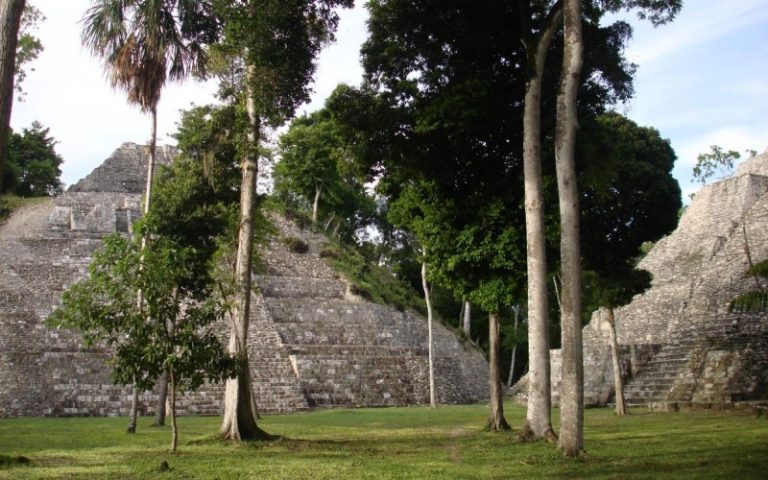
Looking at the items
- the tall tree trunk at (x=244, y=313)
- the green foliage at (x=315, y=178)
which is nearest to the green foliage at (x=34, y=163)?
the green foliage at (x=315, y=178)

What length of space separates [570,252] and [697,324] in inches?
636

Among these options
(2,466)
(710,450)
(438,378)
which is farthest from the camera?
(438,378)

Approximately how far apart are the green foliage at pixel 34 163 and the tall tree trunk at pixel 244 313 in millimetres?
29963

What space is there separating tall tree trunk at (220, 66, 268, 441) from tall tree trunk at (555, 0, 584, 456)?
4816 millimetres

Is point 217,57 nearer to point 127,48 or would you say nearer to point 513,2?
point 127,48

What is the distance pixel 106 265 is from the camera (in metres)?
10.4

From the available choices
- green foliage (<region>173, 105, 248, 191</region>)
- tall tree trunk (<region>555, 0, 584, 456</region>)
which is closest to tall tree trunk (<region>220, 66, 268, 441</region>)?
green foliage (<region>173, 105, 248, 191</region>)

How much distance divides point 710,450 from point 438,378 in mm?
18395

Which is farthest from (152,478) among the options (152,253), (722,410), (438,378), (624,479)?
(438,378)

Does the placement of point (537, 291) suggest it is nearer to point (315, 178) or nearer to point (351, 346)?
point (351, 346)

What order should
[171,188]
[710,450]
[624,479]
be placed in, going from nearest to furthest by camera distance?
[624,479] → [710,450] → [171,188]

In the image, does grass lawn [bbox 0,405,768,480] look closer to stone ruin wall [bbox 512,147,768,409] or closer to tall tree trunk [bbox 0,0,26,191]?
stone ruin wall [bbox 512,147,768,409]

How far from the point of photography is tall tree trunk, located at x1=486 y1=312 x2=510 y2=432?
14266 millimetres

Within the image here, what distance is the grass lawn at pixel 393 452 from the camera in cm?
845
